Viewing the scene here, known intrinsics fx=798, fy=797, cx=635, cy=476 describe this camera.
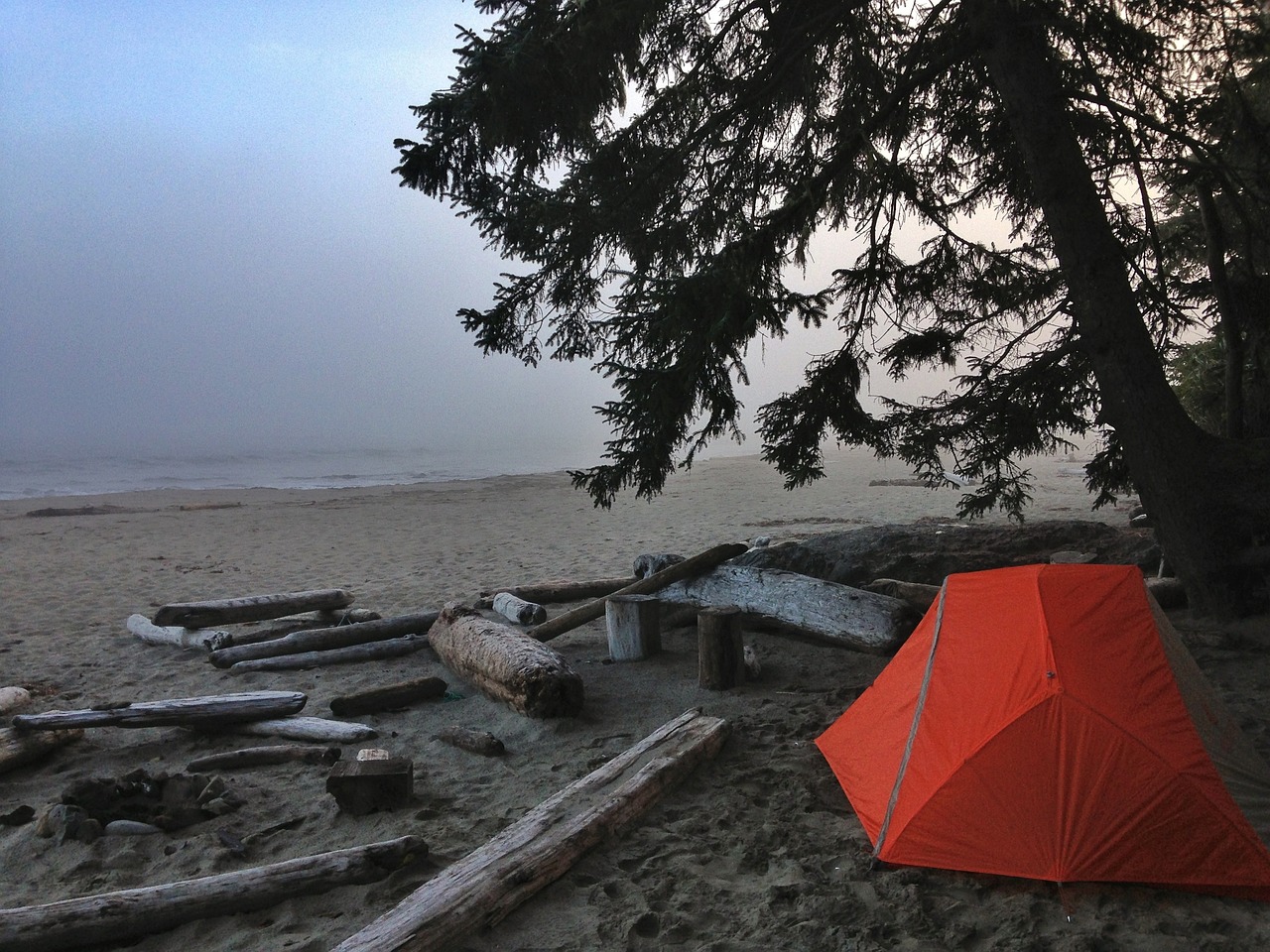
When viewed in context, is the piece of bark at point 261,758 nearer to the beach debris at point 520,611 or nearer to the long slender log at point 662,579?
the long slender log at point 662,579

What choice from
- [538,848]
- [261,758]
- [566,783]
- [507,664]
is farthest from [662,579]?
[538,848]

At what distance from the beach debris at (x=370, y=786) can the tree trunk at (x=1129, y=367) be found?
19.8ft

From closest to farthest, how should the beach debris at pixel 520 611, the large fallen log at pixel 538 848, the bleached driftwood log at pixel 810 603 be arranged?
1. the large fallen log at pixel 538 848
2. the bleached driftwood log at pixel 810 603
3. the beach debris at pixel 520 611

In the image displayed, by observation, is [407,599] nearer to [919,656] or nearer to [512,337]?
[512,337]

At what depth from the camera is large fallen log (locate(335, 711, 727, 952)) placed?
115 inches

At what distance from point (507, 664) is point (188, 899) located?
9.64ft

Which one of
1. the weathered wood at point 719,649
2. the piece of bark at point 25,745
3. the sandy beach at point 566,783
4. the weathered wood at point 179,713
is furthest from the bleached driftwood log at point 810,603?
the piece of bark at point 25,745

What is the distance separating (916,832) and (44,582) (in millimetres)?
12684

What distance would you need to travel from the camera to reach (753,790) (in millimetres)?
4391

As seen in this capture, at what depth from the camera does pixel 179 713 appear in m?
5.42

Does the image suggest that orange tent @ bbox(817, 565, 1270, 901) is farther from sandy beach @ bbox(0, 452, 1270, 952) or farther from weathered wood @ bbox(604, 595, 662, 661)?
weathered wood @ bbox(604, 595, 662, 661)

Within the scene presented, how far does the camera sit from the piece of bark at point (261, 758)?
16.2 ft

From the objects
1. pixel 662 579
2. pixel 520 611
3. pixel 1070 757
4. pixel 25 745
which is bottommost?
pixel 25 745

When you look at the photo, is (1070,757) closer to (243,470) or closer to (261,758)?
(261,758)
